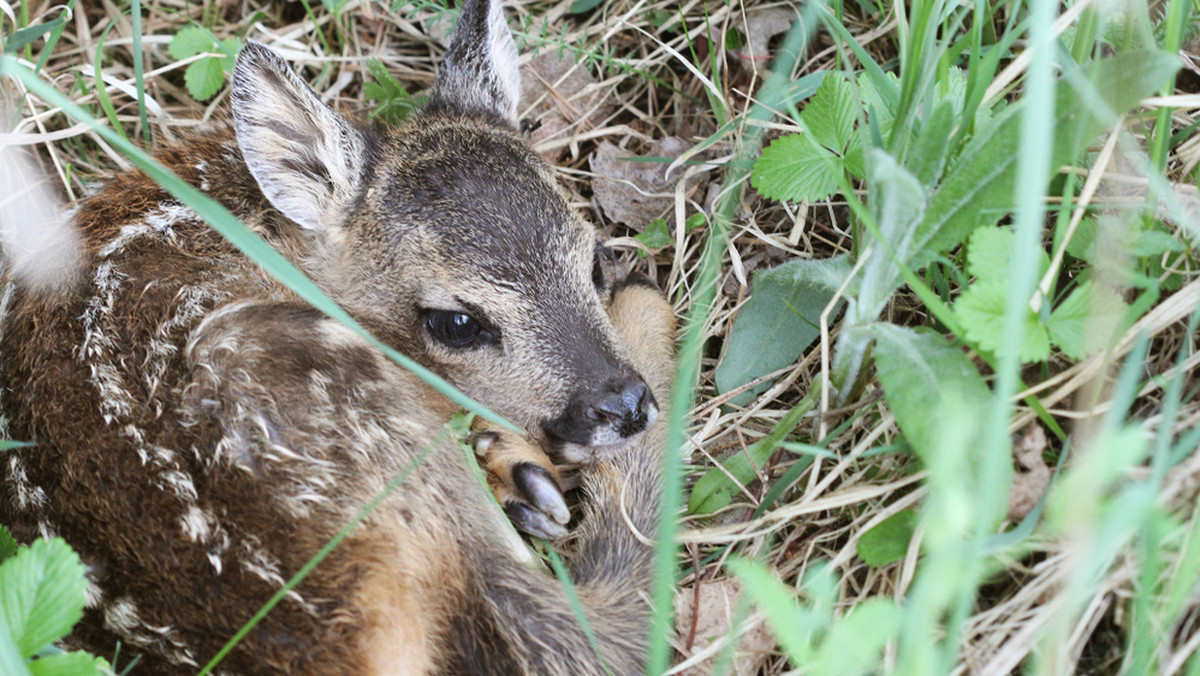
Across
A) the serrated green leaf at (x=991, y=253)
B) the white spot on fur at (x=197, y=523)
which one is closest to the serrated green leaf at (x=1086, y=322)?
the serrated green leaf at (x=991, y=253)

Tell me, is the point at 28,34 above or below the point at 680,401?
above

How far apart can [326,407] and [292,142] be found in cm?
146

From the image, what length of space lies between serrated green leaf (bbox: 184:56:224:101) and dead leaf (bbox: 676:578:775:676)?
354 centimetres

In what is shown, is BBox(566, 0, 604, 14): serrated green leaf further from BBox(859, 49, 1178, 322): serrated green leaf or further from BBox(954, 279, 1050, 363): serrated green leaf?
BBox(954, 279, 1050, 363): serrated green leaf

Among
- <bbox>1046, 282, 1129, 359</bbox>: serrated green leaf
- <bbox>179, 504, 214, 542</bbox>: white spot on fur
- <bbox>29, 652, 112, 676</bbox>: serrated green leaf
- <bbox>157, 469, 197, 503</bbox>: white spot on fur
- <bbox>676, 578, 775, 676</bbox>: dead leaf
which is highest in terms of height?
<bbox>1046, 282, 1129, 359</bbox>: serrated green leaf

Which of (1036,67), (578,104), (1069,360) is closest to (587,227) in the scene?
(578,104)

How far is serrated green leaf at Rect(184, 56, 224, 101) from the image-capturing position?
4910 mm

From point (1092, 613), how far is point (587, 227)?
2.43 meters

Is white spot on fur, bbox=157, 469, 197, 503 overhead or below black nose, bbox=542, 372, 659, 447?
overhead

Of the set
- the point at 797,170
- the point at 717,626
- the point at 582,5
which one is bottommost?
the point at 717,626

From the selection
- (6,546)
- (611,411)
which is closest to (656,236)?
(611,411)

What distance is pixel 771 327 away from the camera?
12.3 ft

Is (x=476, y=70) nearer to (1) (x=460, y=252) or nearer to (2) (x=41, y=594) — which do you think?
(1) (x=460, y=252)

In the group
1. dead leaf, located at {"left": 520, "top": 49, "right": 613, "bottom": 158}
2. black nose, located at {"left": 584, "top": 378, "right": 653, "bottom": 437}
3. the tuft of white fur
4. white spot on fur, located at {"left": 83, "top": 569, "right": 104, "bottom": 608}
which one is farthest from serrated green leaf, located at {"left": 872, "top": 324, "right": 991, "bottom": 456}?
the tuft of white fur
